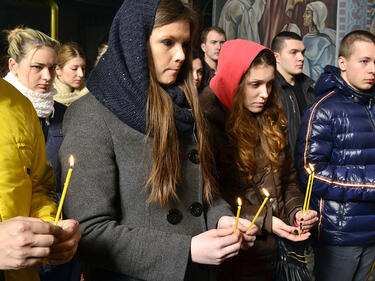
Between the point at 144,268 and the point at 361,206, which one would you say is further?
the point at 361,206

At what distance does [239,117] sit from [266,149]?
0.88 ft

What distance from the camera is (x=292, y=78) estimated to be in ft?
16.7

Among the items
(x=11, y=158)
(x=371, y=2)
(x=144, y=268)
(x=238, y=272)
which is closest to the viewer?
(x=11, y=158)

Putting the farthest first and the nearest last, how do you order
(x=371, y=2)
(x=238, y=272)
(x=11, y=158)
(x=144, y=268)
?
(x=371, y=2), (x=238, y=272), (x=144, y=268), (x=11, y=158)

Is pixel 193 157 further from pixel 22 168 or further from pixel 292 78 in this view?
pixel 292 78

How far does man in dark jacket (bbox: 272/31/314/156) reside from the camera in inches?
186

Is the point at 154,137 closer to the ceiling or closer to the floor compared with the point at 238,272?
closer to the ceiling

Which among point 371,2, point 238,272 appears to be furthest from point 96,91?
point 371,2

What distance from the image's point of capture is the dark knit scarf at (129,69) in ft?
5.55

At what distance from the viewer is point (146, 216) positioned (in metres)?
1.70

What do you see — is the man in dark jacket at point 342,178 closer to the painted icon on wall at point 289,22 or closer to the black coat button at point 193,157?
the black coat button at point 193,157

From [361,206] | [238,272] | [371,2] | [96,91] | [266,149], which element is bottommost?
[238,272]

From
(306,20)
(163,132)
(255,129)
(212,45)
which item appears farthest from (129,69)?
(306,20)

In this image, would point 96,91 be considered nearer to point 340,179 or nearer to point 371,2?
point 340,179
